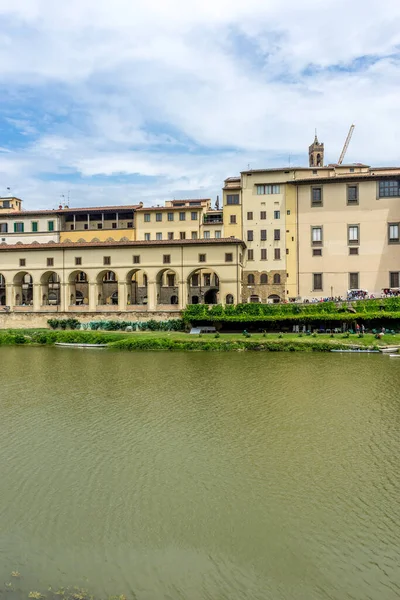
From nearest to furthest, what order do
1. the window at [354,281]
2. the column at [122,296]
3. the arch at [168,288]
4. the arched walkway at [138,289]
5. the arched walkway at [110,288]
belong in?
the column at [122,296] < the window at [354,281] < the arched walkway at [138,289] < the arch at [168,288] < the arched walkway at [110,288]

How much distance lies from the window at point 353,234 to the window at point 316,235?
3.41 meters

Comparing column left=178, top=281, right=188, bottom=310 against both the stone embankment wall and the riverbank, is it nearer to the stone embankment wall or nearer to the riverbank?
the stone embankment wall

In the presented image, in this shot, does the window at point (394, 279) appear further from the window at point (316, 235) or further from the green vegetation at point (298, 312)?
the green vegetation at point (298, 312)

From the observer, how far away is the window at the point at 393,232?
Result: 190 feet

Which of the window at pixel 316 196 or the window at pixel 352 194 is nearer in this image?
the window at pixel 352 194

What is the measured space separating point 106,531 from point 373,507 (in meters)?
6.36

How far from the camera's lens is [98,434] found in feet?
60.4

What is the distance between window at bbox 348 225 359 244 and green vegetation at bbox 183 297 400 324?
11.8 meters

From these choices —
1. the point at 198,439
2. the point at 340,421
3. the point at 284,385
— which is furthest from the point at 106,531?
the point at 284,385

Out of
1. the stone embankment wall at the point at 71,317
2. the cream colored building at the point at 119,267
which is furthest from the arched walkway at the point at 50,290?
the stone embankment wall at the point at 71,317

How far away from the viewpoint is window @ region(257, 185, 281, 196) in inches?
2354

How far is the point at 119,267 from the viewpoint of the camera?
56906mm

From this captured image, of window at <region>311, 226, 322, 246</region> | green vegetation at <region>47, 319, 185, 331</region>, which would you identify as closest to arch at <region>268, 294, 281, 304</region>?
window at <region>311, 226, 322, 246</region>

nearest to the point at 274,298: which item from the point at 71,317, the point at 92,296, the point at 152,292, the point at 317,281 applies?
the point at 317,281
